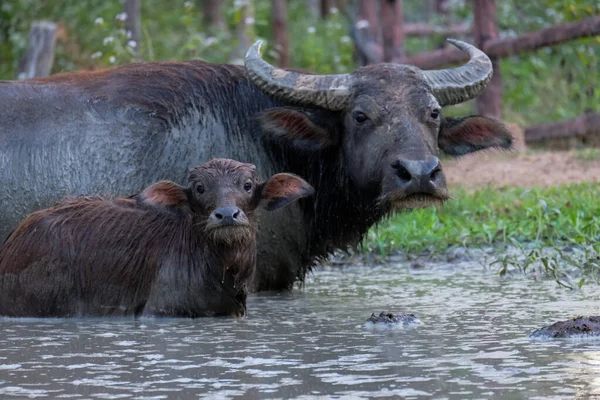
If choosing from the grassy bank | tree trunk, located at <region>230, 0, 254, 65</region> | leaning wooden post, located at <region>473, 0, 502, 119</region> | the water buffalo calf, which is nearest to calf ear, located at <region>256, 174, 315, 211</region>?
the water buffalo calf

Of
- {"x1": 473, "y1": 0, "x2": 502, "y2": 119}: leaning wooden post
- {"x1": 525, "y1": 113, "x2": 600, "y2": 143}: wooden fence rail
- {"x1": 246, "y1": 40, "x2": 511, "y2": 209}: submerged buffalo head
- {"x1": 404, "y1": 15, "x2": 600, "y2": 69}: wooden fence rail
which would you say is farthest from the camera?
{"x1": 473, "y1": 0, "x2": 502, "y2": 119}: leaning wooden post

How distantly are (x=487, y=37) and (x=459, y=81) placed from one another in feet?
24.9

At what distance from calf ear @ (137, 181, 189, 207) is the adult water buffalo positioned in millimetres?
1099

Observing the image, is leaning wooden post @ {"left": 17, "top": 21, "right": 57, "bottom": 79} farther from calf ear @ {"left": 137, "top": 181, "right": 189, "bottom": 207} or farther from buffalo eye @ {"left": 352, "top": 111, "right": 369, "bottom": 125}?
calf ear @ {"left": 137, "top": 181, "right": 189, "bottom": 207}

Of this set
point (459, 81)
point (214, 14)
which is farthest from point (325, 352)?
point (214, 14)

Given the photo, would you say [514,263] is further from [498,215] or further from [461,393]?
[461,393]

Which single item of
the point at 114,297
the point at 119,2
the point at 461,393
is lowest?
the point at 461,393

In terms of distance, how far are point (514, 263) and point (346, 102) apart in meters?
1.79

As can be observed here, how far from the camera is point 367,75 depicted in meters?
8.60

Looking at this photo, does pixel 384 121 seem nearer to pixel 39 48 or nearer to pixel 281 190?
pixel 281 190

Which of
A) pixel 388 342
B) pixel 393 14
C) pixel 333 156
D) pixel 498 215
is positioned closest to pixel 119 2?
pixel 393 14

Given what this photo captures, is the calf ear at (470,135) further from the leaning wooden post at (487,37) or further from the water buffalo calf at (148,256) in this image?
the leaning wooden post at (487,37)

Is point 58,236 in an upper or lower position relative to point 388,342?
upper

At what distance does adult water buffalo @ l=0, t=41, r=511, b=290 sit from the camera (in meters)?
8.70
